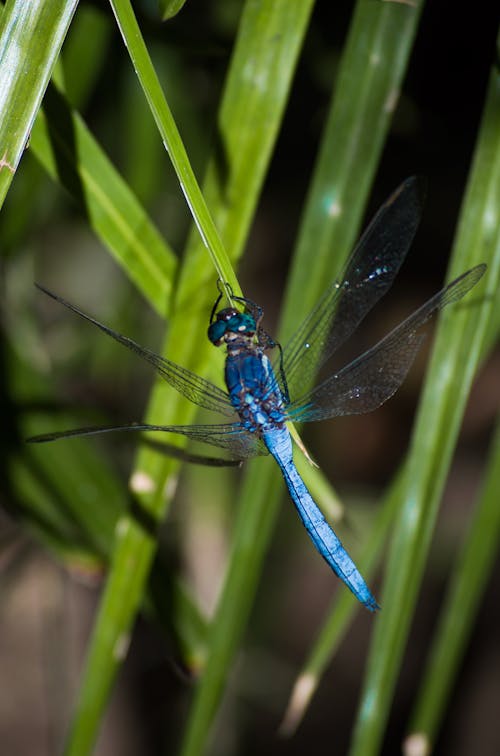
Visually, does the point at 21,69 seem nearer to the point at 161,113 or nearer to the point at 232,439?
the point at 161,113

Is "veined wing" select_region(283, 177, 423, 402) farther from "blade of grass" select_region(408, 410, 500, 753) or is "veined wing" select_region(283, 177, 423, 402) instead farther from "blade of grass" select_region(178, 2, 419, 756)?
"blade of grass" select_region(408, 410, 500, 753)

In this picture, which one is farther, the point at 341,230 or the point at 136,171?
the point at 136,171

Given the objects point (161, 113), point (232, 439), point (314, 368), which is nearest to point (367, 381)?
point (314, 368)

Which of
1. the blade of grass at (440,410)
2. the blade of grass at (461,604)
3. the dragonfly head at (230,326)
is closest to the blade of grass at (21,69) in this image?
the dragonfly head at (230,326)

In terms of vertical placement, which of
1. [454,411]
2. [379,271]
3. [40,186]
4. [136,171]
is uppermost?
[136,171]

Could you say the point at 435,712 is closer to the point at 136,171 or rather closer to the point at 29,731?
the point at 136,171

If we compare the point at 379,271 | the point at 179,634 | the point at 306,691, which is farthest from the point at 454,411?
the point at 179,634

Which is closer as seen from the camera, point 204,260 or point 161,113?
point 161,113
